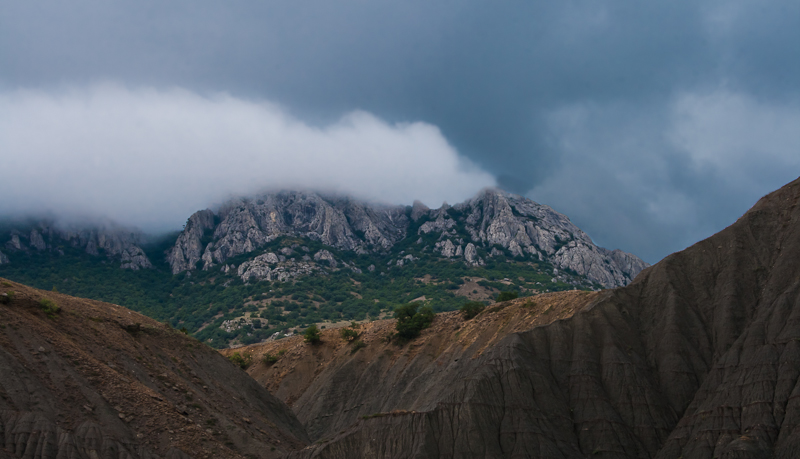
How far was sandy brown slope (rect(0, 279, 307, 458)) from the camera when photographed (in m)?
35.2

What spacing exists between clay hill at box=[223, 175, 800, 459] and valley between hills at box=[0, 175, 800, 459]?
5.7 inches

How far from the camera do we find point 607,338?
52.9 m

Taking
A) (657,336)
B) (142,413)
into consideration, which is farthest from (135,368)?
(657,336)

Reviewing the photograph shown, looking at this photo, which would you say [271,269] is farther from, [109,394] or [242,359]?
[109,394]

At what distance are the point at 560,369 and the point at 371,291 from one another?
134231 mm

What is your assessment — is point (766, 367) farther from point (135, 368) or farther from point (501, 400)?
point (135, 368)

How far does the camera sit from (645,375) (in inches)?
1938

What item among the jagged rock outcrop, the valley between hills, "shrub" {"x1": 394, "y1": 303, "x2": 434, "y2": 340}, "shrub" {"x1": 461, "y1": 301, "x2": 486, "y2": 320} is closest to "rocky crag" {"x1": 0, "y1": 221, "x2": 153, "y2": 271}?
the jagged rock outcrop

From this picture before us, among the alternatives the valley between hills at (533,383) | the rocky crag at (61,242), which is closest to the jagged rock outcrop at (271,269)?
the rocky crag at (61,242)

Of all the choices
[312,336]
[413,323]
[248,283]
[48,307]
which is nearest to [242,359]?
[312,336]

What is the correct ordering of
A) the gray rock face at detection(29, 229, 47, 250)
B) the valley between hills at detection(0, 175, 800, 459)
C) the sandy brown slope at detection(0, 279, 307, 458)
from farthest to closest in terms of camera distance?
1. the gray rock face at detection(29, 229, 47, 250)
2. the valley between hills at detection(0, 175, 800, 459)
3. the sandy brown slope at detection(0, 279, 307, 458)

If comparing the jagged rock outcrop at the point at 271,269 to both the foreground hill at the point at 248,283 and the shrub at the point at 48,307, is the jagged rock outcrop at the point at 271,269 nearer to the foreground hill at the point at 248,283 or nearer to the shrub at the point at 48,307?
the foreground hill at the point at 248,283

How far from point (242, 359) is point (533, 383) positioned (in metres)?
59.8

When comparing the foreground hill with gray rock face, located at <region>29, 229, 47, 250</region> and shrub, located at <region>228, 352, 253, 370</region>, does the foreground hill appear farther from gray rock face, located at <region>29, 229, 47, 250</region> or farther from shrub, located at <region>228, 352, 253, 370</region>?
shrub, located at <region>228, 352, 253, 370</region>
